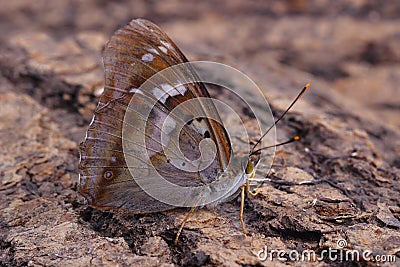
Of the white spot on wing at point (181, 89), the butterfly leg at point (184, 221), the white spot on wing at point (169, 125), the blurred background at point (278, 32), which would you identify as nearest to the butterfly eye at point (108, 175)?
the white spot on wing at point (169, 125)

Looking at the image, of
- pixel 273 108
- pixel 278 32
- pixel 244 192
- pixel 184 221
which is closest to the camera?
pixel 184 221

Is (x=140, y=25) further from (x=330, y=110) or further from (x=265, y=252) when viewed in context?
(x=330, y=110)

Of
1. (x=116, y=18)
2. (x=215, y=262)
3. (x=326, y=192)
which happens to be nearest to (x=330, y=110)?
(x=326, y=192)

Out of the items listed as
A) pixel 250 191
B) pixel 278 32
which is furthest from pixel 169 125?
pixel 278 32

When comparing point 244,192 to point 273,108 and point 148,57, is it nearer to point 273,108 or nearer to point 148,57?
point 148,57

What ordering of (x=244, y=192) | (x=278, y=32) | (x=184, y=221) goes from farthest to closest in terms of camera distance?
(x=278, y=32)
(x=244, y=192)
(x=184, y=221)

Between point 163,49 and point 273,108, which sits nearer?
point 163,49

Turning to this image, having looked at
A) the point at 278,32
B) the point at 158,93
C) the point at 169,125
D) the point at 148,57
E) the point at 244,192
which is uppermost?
the point at 278,32
